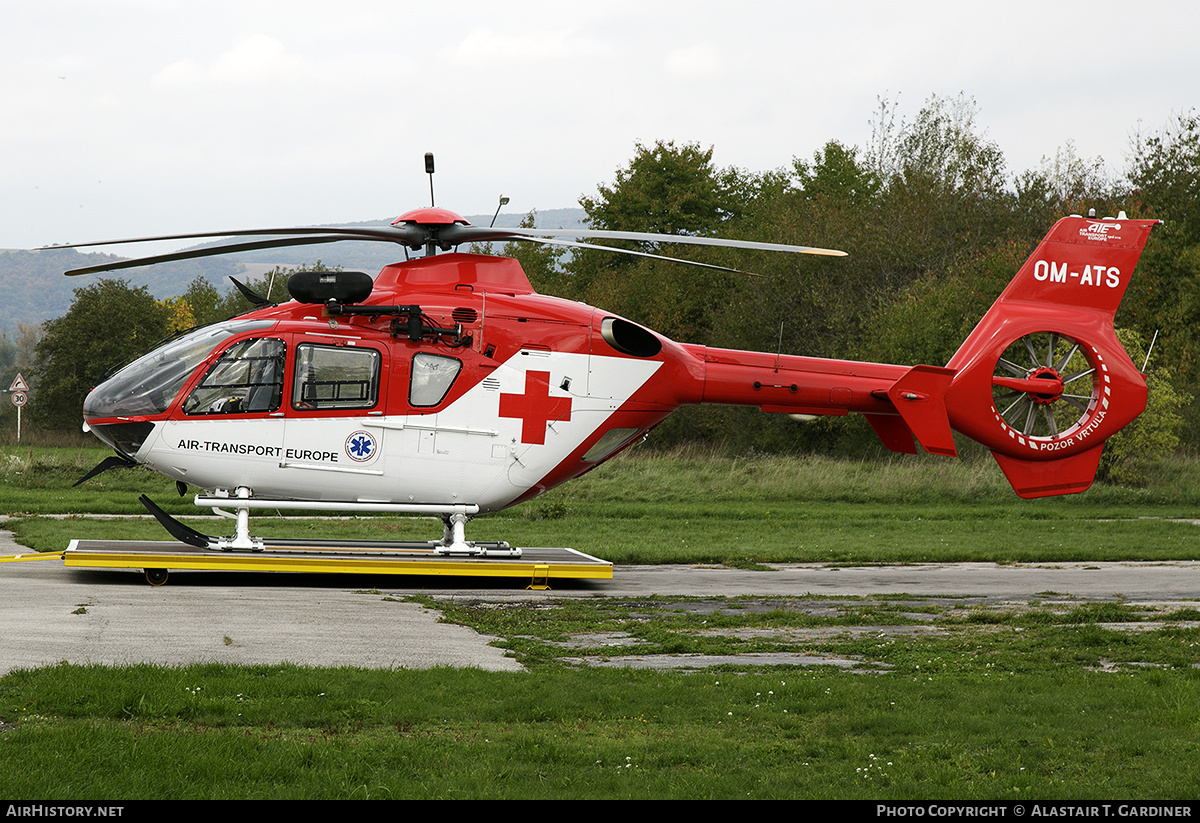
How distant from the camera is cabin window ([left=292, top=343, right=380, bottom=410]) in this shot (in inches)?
546

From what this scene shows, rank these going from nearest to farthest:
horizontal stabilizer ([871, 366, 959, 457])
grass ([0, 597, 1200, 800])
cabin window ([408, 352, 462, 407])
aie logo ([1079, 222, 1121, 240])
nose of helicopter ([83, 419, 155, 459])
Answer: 1. grass ([0, 597, 1200, 800])
2. nose of helicopter ([83, 419, 155, 459])
3. cabin window ([408, 352, 462, 407])
4. horizontal stabilizer ([871, 366, 959, 457])
5. aie logo ([1079, 222, 1121, 240])

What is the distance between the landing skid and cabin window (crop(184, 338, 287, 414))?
1139 mm

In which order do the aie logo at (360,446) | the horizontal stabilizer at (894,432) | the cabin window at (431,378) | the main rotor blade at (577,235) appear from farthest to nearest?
the horizontal stabilizer at (894,432)
the cabin window at (431,378)
the aie logo at (360,446)
the main rotor blade at (577,235)

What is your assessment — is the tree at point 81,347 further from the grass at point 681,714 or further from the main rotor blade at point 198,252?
the grass at point 681,714

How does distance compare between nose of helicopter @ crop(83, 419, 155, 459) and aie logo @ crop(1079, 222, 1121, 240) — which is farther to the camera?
aie logo @ crop(1079, 222, 1121, 240)

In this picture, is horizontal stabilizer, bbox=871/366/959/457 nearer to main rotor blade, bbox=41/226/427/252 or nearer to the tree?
main rotor blade, bbox=41/226/427/252

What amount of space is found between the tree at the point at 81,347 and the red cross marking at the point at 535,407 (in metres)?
40.1

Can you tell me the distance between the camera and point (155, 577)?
1313cm

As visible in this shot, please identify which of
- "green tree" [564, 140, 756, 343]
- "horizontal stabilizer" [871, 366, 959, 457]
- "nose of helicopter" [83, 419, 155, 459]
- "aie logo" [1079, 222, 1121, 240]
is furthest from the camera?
"green tree" [564, 140, 756, 343]

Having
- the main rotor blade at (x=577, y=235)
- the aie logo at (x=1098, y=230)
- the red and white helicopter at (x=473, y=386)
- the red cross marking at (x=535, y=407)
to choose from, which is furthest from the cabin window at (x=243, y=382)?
the aie logo at (x=1098, y=230)

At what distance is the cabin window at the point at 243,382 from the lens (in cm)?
1373

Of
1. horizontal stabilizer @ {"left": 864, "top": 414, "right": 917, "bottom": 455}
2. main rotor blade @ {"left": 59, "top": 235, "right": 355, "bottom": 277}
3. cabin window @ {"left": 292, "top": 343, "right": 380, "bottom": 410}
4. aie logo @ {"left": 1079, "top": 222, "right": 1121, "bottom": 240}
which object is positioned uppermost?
aie logo @ {"left": 1079, "top": 222, "right": 1121, "bottom": 240}

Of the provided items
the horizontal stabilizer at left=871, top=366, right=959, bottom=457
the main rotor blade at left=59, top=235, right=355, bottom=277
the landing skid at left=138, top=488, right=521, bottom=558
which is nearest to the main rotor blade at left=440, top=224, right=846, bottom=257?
the main rotor blade at left=59, top=235, right=355, bottom=277

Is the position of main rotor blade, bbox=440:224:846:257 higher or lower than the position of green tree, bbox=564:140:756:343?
lower
